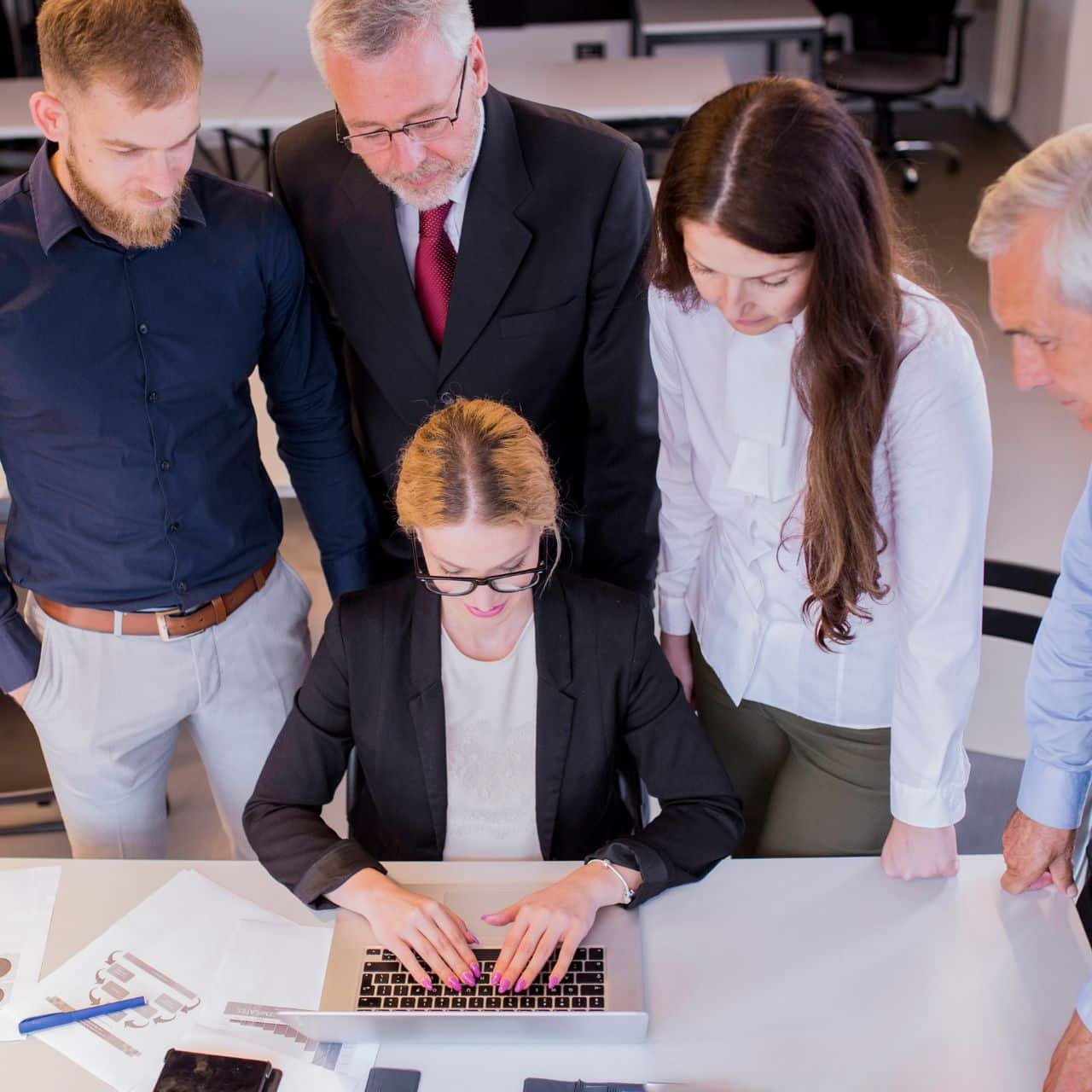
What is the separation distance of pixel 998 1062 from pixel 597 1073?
435 millimetres

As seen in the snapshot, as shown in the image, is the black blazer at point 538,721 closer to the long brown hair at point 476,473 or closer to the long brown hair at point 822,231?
the long brown hair at point 476,473

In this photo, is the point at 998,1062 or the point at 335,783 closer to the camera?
the point at 998,1062

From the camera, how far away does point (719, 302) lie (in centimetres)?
146

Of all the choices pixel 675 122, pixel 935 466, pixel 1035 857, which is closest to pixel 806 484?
pixel 935 466

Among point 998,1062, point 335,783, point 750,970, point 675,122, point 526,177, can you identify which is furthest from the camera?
point 675,122

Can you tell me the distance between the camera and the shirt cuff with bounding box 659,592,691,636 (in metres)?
1.92

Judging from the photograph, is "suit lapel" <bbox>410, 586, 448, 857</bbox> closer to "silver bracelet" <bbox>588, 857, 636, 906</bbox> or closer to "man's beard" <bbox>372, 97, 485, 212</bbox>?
"silver bracelet" <bbox>588, 857, 636, 906</bbox>

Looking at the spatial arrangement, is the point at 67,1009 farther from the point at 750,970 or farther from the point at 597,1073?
the point at 750,970

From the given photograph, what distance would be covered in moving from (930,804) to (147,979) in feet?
3.19

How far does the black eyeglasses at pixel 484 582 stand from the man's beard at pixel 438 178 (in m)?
0.53

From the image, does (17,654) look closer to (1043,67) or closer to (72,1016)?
(72,1016)

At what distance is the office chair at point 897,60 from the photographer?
5.93 metres

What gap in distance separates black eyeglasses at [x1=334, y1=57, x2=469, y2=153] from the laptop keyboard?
1038 mm

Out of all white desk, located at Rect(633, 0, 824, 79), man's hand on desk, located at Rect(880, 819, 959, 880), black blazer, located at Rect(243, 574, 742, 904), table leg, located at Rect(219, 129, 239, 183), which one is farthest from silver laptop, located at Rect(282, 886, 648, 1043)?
white desk, located at Rect(633, 0, 824, 79)
